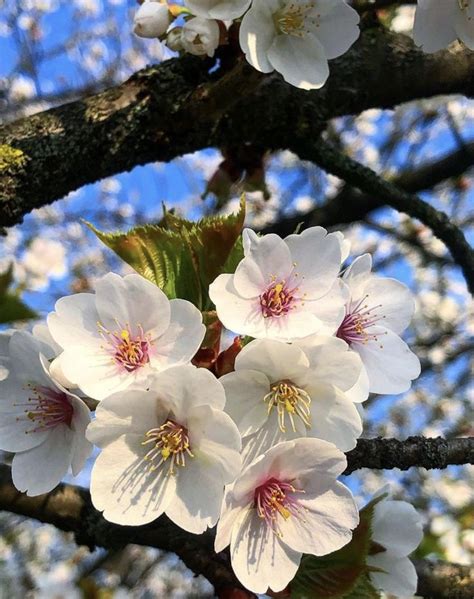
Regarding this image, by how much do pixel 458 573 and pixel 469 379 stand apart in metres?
4.42

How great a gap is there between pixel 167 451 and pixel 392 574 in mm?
575

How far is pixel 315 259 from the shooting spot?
857 mm

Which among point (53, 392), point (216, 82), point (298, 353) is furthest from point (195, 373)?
point (216, 82)

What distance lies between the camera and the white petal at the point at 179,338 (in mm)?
780

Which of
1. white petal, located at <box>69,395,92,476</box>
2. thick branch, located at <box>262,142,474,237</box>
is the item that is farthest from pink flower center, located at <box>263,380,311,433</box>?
thick branch, located at <box>262,142,474,237</box>

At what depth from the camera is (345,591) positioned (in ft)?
3.10

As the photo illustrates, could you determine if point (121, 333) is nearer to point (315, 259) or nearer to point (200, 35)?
point (315, 259)

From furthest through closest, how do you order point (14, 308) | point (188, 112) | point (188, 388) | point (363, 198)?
point (363, 198), point (14, 308), point (188, 112), point (188, 388)

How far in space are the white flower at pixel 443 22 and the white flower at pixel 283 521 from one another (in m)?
0.74

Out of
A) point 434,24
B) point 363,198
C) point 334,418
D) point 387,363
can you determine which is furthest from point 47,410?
point 363,198

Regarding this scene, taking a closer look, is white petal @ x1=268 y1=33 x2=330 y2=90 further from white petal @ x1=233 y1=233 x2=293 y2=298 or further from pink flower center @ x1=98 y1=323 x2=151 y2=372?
pink flower center @ x1=98 y1=323 x2=151 y2=372

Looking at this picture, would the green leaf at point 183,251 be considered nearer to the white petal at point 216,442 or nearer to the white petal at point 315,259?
the white petal at point 315,259

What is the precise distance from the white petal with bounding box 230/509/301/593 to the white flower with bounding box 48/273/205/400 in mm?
217

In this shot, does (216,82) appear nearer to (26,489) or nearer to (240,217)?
(240,217)
